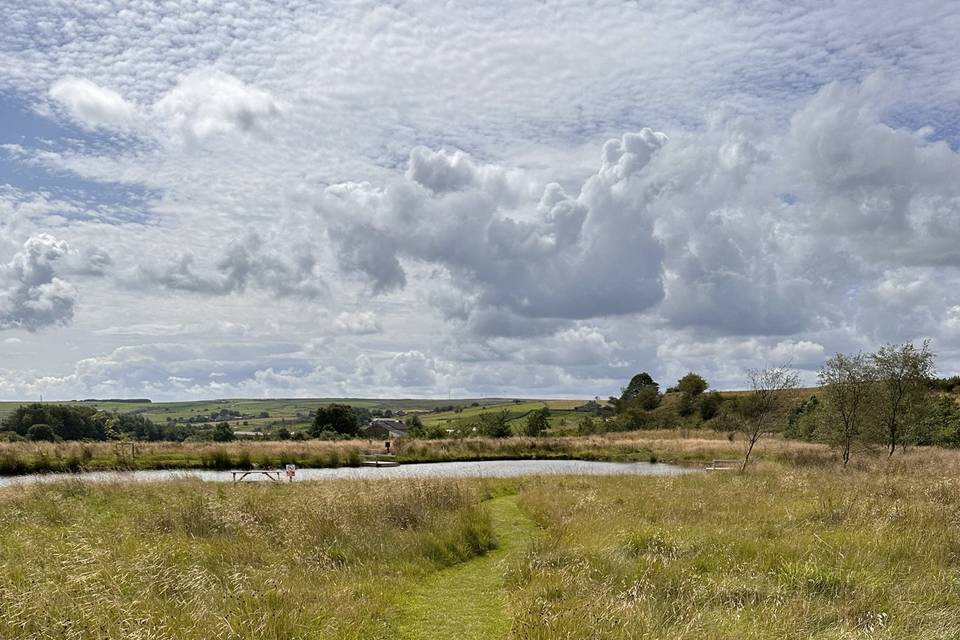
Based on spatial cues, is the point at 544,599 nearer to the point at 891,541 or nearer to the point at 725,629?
the point at 725,629

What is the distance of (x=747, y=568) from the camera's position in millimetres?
11430

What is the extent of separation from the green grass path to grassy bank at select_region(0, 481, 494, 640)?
0.29 meters

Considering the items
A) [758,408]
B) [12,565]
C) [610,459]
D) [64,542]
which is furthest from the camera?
[610,459]

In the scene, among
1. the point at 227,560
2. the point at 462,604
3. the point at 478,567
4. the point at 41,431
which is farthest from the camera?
the point at 41,431

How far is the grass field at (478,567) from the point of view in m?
8.38

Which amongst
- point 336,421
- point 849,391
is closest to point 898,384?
point 849,391

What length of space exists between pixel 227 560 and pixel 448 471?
26543 mm

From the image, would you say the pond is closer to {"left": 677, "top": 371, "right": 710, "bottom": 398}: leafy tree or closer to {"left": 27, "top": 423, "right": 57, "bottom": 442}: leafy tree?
{"left": 27, "top": 423, "right": 57, "bottom": 442}: leafy tree

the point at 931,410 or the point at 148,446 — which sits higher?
the point at 931,410

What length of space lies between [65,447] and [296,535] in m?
32.6

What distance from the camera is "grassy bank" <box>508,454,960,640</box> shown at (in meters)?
8.51

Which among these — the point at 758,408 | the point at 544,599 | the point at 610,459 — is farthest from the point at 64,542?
the point at 610,459

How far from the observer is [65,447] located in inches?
1548

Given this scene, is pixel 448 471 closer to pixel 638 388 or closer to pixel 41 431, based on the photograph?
pixel 41 431
